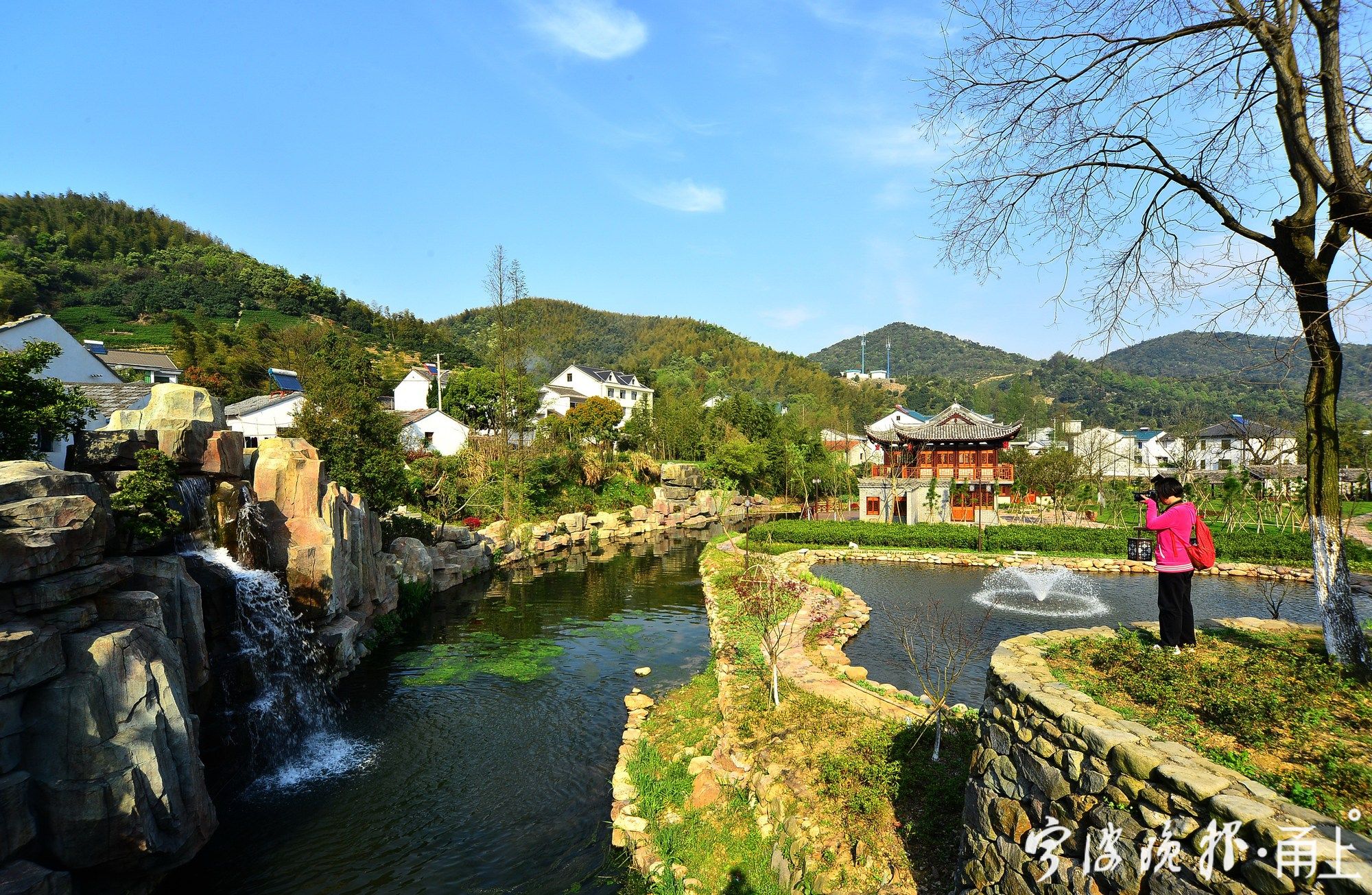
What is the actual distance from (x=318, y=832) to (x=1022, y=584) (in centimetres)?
1762

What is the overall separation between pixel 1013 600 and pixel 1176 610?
11.5m

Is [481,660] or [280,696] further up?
[280,696]

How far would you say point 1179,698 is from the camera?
450 centimetres

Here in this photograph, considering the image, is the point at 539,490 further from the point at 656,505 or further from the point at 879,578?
the point at 879,578

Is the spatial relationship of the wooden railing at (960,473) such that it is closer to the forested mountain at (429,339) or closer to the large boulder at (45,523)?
the forested mountain at (429,339)

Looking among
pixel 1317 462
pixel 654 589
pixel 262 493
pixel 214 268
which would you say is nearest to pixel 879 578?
pixel 654 589

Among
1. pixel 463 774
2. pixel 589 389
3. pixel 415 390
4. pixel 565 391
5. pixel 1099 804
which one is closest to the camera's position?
pixel 1099 804

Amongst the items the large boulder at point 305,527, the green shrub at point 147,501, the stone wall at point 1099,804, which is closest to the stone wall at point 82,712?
the green shrub at point 147,501

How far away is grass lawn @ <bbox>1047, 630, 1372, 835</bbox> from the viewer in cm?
341

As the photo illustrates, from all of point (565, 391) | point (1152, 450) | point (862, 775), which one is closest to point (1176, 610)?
point (862, 775)

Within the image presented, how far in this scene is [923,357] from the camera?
15562 centimetres

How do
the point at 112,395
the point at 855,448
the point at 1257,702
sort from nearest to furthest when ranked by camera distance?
1. the point at 1257,702
2. the point at 112,395
3. the point at 855,448

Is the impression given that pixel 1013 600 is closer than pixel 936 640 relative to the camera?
No

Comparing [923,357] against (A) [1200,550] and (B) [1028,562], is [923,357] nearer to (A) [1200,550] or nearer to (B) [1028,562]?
(B) [1028,562]
